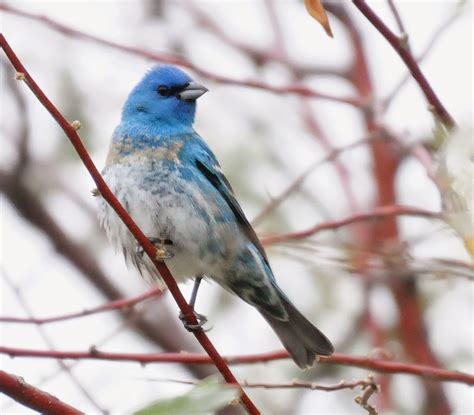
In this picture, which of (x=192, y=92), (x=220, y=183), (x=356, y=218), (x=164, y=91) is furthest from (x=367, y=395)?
(x=164, y=91)

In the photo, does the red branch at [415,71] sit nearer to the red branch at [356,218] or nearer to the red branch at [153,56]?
the red branch at [356,218]

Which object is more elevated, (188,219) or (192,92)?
(192,92)

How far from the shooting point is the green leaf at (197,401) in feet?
6.49

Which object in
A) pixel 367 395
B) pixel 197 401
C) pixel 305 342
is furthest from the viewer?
pixel 305 342

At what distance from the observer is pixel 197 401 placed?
2.01 m

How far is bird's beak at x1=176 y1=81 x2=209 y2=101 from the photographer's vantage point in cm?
503

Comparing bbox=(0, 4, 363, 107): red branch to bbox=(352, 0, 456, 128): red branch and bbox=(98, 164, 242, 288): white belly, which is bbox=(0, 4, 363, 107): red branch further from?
bbox=(352, 0, 456, 128): red branch

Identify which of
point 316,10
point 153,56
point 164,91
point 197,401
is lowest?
point 197,401

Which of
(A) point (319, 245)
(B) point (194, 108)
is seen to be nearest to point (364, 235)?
(B) point (194, 108)

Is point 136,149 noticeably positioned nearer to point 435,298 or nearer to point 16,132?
point 16,132

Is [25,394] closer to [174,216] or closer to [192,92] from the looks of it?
[174,216]

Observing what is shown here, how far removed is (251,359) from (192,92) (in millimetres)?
1931

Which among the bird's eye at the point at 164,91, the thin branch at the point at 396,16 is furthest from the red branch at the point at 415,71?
the bird's eye at the point at 164,91

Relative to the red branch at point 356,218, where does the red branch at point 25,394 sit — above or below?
below
